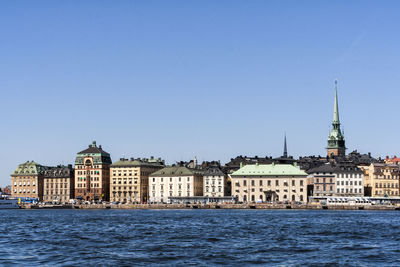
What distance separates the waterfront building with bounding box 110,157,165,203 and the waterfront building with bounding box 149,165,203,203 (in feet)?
17.5

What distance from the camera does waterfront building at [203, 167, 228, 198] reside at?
17350 cm

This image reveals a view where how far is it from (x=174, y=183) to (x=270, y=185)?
22834 mm

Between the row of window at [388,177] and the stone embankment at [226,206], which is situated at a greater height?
the row of window at [388,177]

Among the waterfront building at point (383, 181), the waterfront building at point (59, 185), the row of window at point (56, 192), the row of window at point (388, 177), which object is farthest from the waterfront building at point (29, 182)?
the row of window at point (388, 177)

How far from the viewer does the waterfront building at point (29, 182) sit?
196875 millimetres

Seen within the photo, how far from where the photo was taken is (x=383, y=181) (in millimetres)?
171750

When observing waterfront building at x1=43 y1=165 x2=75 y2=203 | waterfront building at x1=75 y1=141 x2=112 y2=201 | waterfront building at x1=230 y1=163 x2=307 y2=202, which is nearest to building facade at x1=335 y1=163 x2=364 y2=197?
waterfront building at x1=230 y1=163 x2=307 y2=202

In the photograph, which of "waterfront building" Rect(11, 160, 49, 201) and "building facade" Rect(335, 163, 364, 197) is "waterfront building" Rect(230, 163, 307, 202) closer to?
"building facade" Rect(335, 163, 364, 197)

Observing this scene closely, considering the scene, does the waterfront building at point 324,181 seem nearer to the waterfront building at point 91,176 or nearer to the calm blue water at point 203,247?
the waterfront building at point 91,176

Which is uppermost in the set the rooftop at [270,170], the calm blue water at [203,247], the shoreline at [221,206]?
the rooftop at [270,170]

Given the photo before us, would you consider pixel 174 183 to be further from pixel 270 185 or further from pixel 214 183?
pixel 270 185

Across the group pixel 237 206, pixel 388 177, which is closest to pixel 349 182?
pixel 388 177

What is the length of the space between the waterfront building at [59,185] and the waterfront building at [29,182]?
10.2 feet

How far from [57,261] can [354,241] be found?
82.6 ft
